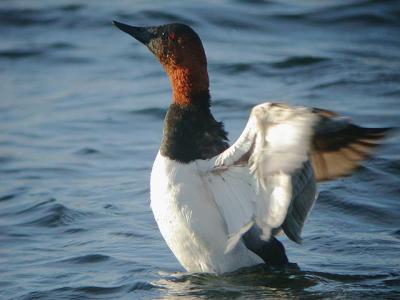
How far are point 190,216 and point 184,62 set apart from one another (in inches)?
40.8

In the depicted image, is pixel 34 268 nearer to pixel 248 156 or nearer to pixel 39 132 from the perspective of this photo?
pixel 248 156

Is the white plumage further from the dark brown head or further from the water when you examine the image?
the dark brown head

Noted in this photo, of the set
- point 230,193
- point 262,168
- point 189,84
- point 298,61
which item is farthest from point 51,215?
point 298,61

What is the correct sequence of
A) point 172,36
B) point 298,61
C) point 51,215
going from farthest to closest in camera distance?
point 298,61 < point 51,215 < point 172,36

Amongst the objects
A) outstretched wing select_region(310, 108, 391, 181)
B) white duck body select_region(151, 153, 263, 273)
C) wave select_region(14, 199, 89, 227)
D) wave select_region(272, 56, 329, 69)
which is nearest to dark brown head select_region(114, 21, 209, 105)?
white duck body select_region(151, 153, 263, 273)

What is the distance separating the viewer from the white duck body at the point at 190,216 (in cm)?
618

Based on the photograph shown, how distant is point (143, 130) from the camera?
35.4 feet

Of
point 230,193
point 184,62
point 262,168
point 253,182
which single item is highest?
point 184,62

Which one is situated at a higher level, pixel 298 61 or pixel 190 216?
pixel 298 61

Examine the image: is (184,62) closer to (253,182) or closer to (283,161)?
(253,182)

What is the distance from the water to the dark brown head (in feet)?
3.96

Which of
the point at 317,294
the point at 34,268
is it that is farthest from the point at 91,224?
the point at 317,294

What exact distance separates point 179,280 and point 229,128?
3.93 m

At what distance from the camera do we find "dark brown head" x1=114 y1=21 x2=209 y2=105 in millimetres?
6496
